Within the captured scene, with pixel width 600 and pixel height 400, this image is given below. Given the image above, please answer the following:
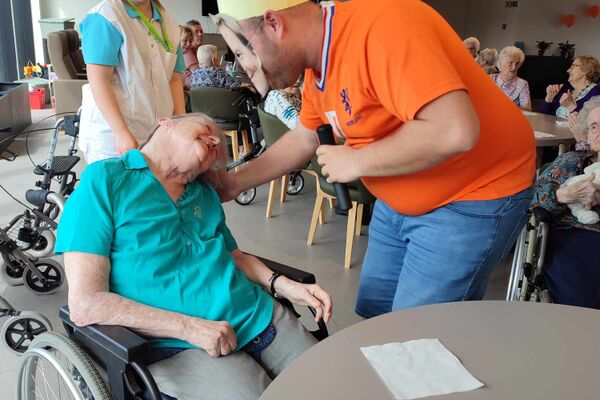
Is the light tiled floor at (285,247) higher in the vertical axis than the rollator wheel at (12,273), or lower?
lower

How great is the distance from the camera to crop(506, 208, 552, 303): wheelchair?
206 centimetres

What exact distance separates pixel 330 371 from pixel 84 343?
71 cm

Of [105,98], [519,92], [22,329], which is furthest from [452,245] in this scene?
[519,92]

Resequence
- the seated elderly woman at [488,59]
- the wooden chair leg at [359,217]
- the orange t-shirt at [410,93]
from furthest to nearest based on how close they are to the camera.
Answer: the seated elderly woman at [488,59], the wooden chair leg at [359,217], the orange t-shirt at [410,93]

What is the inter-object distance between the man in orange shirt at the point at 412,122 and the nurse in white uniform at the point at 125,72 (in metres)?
0.85

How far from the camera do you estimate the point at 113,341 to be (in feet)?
3.76

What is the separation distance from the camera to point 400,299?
1372 millimetres

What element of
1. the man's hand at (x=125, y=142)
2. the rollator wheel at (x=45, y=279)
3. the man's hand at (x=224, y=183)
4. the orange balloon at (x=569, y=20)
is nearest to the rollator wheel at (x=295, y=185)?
the rollator wheel at (x=45, y=279)

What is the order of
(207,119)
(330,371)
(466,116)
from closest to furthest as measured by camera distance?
(330,371) → (466,116) → (207,119)

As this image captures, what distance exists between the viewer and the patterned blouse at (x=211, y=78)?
505 cm

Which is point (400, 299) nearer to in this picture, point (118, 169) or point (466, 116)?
point (466, 116)

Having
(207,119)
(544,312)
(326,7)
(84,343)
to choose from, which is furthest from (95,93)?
(544,312)

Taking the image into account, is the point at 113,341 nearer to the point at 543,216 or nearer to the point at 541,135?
the point at 543,216

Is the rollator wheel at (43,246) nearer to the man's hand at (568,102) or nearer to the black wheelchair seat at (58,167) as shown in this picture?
the black wheelchair seat at (58,167)
